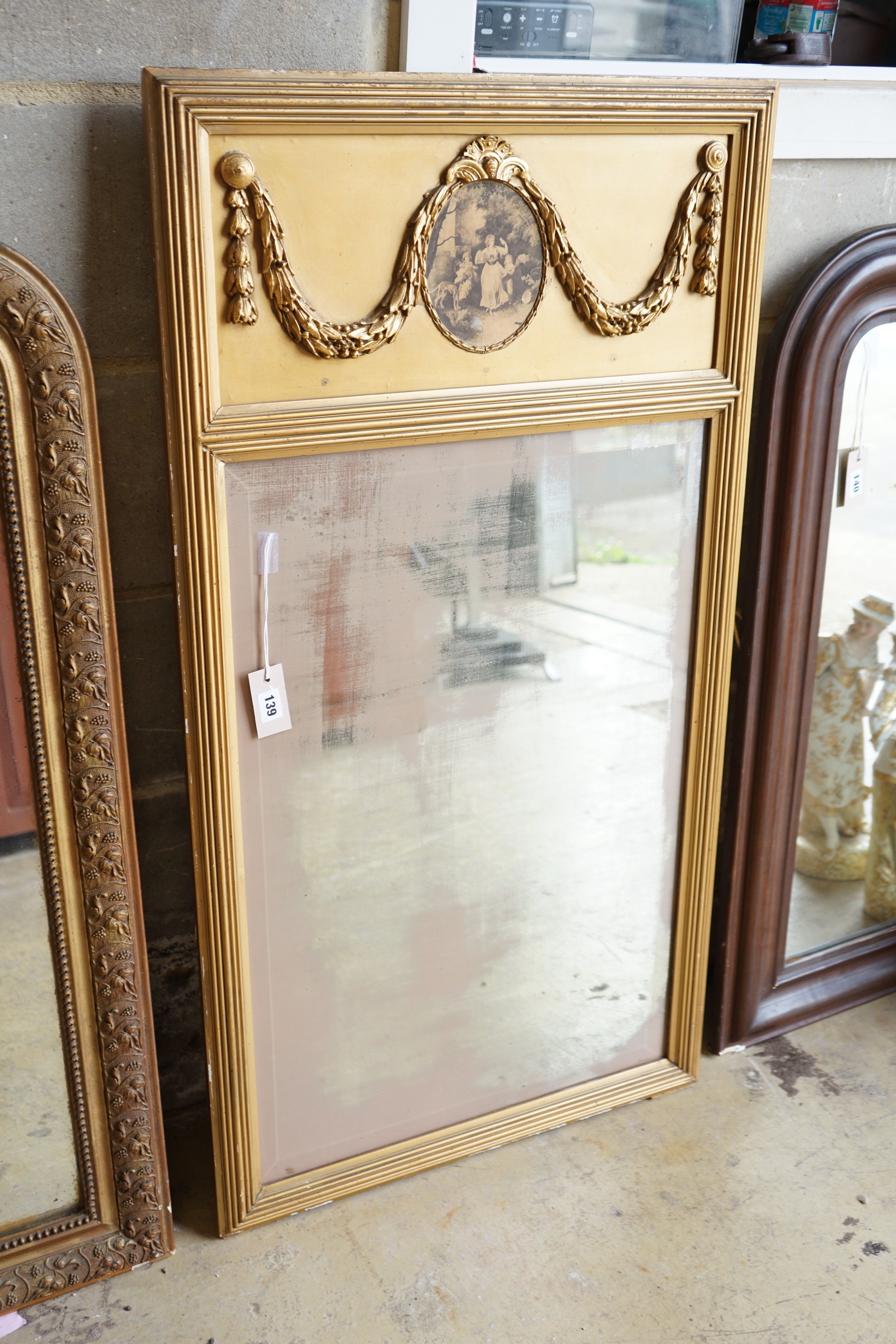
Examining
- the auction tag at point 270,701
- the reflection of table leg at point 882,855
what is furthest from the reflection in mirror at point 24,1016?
the reflection of table leg at point 882,855

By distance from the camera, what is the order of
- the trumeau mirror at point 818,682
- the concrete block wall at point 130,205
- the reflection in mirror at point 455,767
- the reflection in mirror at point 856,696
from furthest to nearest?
the reflection in mirror at point 856,696, the trumeau mirror at point 818,682, the reflection in mirror at point 455,767, the concrete block wall at point 130,205

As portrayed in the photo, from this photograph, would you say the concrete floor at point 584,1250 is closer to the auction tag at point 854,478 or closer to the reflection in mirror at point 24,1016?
the reflection in mirror at point 24,1016

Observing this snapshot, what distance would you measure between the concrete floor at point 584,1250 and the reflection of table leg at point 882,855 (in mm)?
393

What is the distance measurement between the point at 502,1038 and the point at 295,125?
1370 millimetres

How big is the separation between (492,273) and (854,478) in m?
0.81

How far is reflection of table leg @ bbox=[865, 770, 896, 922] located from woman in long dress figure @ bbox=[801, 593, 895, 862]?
0.04m

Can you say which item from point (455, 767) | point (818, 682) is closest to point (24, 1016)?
point (455, 767)

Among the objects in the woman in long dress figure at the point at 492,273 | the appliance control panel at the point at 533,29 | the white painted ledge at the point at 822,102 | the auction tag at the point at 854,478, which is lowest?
the auction tag at the point at 854,478

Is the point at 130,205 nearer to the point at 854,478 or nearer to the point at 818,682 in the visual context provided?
the point at 854,478

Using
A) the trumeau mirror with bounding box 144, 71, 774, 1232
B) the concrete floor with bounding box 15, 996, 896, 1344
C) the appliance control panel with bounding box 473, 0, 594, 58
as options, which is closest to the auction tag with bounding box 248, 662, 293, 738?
the trumeau mirror with bounding box 144, 71, 774, 1232

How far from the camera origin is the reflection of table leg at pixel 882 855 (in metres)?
2.13

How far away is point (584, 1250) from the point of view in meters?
1.62

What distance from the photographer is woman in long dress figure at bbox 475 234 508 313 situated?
4.55ft

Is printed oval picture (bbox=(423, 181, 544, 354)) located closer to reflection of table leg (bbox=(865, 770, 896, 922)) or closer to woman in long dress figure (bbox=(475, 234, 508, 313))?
woman in long dress figure (bbox=(475, 234, 508, 313))
